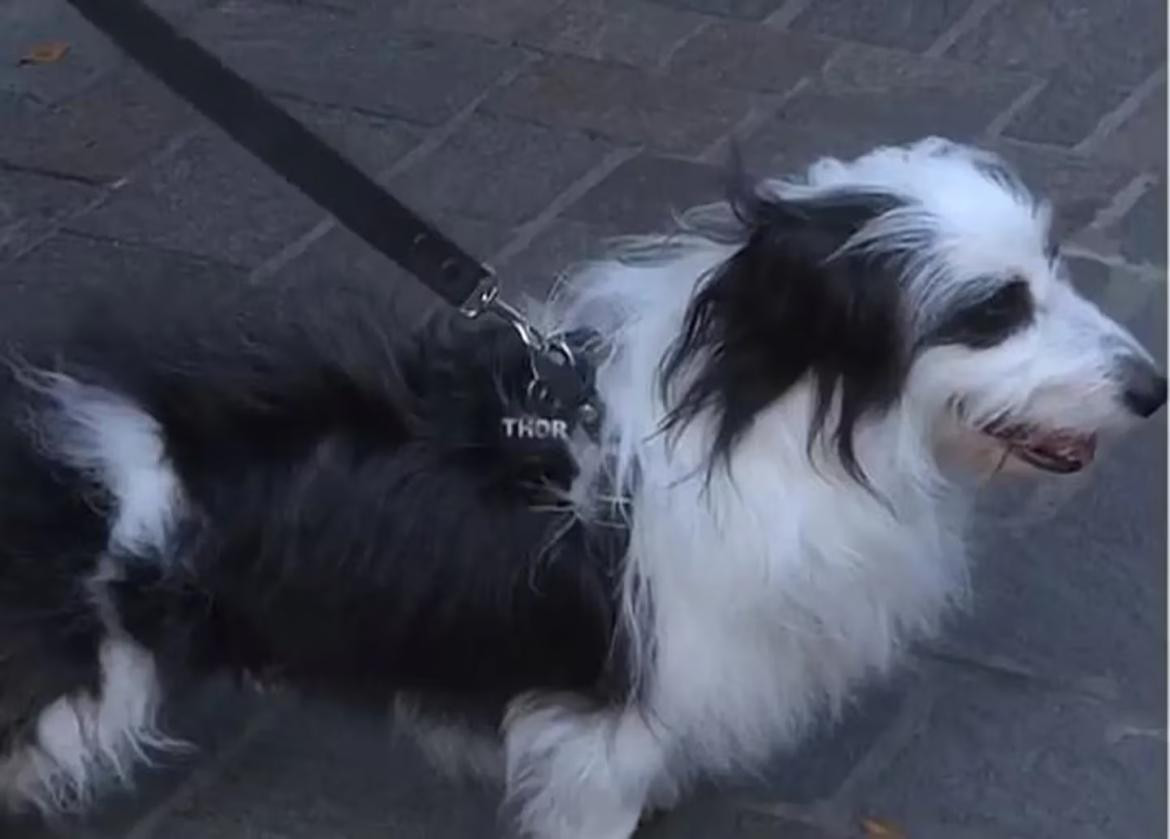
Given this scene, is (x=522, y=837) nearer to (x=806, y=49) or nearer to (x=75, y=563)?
(x=75, y=563)

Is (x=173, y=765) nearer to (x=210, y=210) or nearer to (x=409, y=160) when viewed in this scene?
(x=210, y=210)

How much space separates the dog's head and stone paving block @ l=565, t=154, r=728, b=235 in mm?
1688

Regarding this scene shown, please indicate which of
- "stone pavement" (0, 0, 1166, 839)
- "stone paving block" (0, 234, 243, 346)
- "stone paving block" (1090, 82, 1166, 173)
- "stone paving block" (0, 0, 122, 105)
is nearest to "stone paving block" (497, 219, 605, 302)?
"stone pavement" (0, 0, 1166, 839)

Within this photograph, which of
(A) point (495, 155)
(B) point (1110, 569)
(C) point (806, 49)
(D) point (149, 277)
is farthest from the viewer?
(C) point (806, 49)

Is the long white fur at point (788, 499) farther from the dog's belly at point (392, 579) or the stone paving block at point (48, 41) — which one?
the stone paving block at point (48, 41)

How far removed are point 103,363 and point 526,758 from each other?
28.9 inches

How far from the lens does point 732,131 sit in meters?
5.02

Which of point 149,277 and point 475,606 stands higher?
point 475,606

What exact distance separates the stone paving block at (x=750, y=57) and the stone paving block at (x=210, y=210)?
913mm

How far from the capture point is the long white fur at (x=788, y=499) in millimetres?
2930

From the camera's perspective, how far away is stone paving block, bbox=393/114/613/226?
483cm

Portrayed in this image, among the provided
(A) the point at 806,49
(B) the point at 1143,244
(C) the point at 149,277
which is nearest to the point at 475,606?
(C) the point at 149,277

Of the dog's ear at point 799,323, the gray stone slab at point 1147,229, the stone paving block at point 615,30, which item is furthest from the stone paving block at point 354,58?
the dog's ear at point 799,323

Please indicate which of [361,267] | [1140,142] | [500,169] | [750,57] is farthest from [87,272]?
[1140,142]
